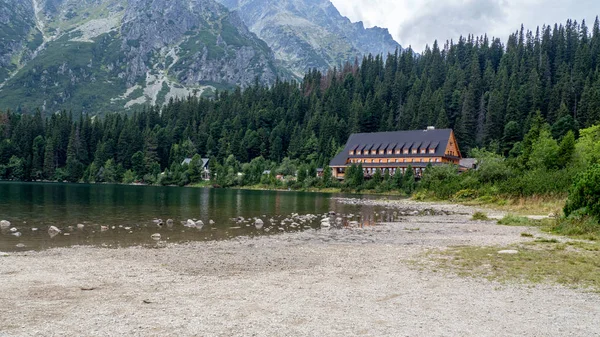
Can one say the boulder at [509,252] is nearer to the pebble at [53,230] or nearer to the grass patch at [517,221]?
the grass patch at [517,221]

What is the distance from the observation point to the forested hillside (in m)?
129

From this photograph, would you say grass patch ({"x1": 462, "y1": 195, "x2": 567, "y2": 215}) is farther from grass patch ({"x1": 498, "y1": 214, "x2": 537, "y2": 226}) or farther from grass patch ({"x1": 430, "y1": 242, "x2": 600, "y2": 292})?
grass patch ({"x1": 430, "y1": 242, "x2": 600, "y2": 292})

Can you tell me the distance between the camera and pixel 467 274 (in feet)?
44.9

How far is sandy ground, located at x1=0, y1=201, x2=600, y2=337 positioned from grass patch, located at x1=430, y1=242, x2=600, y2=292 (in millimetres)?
937

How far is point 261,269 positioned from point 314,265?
6.60ft

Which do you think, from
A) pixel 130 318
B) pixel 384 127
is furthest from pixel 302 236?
pixel 384 127

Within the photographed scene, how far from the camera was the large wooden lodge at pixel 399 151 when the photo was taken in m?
111

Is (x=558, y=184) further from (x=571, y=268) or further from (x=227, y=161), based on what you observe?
(x=227, y=161)

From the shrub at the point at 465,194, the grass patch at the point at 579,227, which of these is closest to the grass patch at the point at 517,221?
the grass patch at the point at 579,227

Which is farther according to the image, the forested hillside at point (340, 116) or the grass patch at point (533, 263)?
the forested hillside at point (340, 116)

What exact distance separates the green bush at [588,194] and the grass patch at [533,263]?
5.74 meters

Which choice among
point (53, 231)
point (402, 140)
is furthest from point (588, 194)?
point (402, 140)

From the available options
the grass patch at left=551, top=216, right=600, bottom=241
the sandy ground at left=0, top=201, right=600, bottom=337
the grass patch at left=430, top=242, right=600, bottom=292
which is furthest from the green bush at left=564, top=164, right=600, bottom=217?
the sandy ground at left=0, top=201, right=600, bottom=337

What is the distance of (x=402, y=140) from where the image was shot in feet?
390
